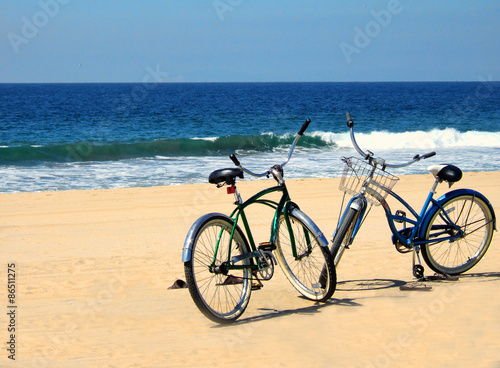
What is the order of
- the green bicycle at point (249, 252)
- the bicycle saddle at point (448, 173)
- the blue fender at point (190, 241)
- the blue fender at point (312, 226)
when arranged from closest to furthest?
the blue fender at point (190, 241) → the green bicycle at point (249, 252) → the blue fender at point (312, 226) → the bicycle saddle at point (448, 173)

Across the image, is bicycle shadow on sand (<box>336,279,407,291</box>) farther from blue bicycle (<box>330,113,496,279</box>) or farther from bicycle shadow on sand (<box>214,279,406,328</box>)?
blue bicycle (<box>330,113,496,279</box>)

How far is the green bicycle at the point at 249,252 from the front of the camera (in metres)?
4.37

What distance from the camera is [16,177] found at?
15.7 m

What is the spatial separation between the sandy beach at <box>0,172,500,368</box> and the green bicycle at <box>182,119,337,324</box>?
0.15 m

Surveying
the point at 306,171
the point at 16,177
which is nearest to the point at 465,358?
the point at 306,171

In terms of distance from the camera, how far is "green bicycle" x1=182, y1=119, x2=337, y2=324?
172 inches

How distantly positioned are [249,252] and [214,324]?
0.63 meters

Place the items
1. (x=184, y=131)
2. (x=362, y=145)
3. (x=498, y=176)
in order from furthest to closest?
(x=184, y=131)
(x=362, y=145)
(x=498, y=176)

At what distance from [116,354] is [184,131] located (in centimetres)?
3109

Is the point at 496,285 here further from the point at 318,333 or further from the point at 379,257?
the point at 318,333

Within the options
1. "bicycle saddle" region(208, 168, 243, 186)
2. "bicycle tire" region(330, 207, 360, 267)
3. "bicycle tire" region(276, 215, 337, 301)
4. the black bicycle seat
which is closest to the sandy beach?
"bicycle tire" region(276, 215, 337, 301)

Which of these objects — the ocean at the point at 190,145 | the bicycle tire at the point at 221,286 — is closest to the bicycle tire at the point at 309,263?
the bicycle tire at the point at 221,286

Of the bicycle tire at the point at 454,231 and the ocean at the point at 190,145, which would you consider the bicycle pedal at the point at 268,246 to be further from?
the ocean at the point at 190,145

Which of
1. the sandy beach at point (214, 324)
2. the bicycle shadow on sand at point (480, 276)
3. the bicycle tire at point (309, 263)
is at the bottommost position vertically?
the sandy beach at point (214, 324)
